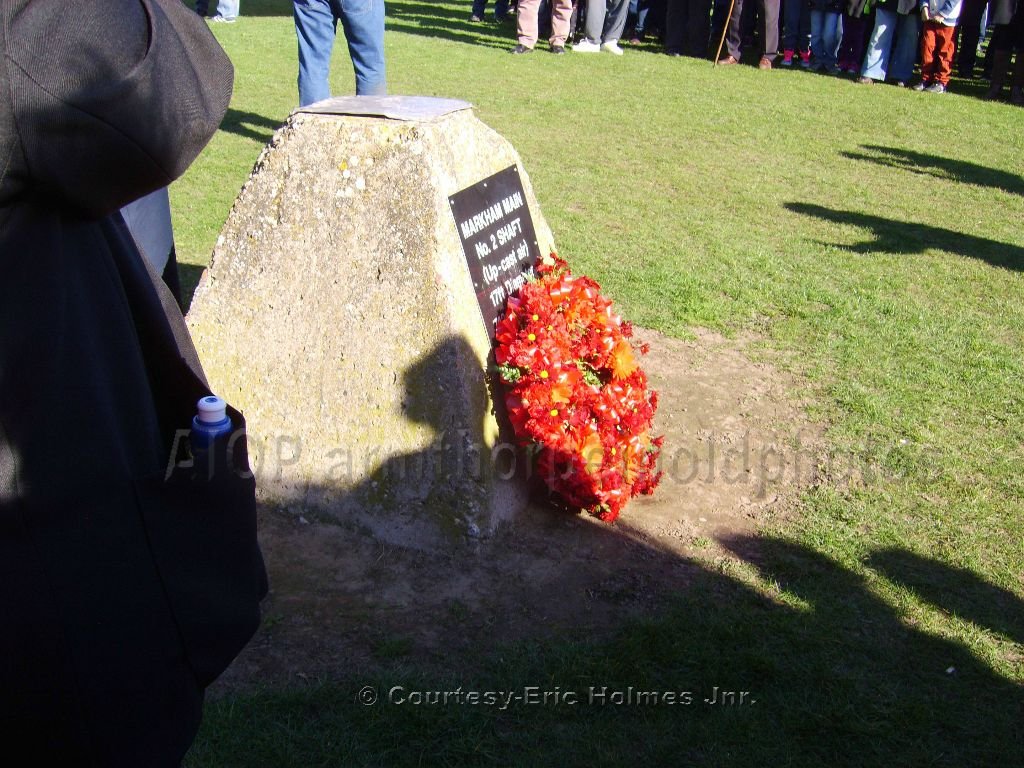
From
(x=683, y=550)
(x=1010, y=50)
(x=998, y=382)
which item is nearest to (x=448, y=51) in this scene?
(x=1010, y=50)

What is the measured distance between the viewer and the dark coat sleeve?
1304 millimetres

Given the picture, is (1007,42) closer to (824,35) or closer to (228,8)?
(824,35)

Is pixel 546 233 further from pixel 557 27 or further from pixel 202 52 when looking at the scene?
pixel 557 27

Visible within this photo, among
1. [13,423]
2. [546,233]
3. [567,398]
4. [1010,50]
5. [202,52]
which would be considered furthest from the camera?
[1010,50]

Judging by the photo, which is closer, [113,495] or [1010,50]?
[113,495]

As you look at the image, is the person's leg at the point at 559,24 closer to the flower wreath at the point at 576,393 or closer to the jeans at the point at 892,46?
the jeans at the point at 892,46

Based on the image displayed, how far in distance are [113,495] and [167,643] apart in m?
0.27

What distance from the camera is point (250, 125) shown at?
9.88 m

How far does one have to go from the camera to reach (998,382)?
17.3 ft

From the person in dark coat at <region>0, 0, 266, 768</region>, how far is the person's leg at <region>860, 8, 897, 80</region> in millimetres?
14470

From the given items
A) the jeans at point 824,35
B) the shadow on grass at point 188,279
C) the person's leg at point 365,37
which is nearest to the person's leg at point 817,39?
the jeans at point 824,35

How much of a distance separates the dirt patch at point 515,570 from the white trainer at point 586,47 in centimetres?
1227

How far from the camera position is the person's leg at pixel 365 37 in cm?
725

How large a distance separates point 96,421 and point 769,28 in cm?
1526
